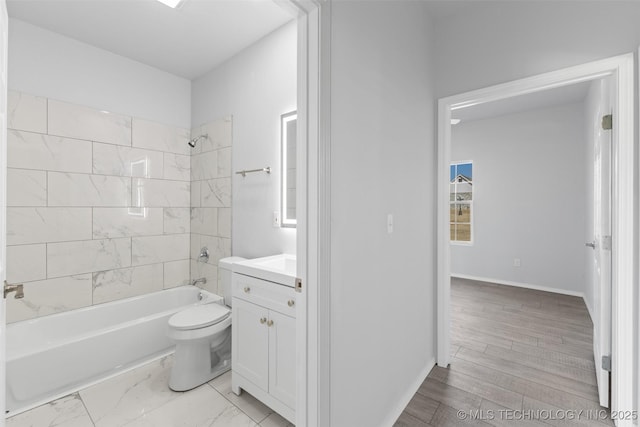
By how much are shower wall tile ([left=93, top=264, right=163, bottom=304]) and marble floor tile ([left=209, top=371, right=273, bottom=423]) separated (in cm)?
135

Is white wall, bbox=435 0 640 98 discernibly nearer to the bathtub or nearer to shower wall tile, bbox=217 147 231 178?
shower wall tile, bbox=217 147 231 178

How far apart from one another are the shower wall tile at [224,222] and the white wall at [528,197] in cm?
399

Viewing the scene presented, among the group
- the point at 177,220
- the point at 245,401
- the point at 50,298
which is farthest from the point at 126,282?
the point at 245,401

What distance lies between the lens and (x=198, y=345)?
2.09 metres

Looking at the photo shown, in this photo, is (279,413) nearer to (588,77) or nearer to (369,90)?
(369,90)

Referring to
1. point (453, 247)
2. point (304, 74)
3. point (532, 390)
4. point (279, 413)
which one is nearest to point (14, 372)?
point (279, 413)

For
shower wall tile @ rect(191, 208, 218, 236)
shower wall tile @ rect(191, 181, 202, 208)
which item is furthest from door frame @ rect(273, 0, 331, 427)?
shower wall tile @ rect(191, 181, 202, 208)

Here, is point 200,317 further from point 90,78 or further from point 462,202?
point 462,202

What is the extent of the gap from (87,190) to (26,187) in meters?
0.39

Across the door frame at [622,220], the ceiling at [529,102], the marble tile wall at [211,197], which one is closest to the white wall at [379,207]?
the door frame at [622,220]

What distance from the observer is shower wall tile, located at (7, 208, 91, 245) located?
2244mm

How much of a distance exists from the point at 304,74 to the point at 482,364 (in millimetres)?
2469

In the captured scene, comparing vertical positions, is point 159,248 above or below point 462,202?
below

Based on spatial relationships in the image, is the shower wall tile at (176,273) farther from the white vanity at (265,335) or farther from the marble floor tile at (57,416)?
the white vanity at (265,335)
